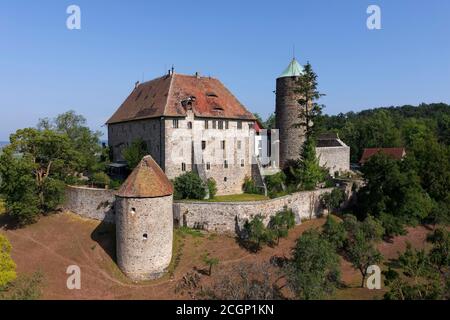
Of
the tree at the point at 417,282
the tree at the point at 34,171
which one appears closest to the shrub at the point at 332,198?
the tree at the point at 417,282

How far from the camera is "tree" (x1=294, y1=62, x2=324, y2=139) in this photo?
41.7 m

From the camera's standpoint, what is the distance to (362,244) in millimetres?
29594

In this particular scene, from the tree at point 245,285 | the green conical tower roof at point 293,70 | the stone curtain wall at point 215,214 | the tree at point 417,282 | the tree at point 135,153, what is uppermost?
the green conical tower roof at point 293,70

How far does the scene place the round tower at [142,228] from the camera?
28.6 meters

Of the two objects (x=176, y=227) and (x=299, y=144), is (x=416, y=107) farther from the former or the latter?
(x=176, y=227)

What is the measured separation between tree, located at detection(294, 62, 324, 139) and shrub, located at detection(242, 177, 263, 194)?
7.88 meters

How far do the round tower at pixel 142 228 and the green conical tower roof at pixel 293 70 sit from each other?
22.4m

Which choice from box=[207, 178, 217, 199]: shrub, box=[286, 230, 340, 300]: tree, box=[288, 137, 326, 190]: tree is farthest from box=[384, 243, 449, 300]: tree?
box=[207, 178, 217, 199]: shrub

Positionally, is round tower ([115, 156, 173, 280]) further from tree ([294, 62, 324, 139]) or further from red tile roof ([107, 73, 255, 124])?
tree ([294, 62, 324, 139])

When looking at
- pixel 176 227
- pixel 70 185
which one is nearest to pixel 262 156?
pixel 176 227

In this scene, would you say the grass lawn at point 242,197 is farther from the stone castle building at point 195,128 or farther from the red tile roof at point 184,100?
the red tile roof at point 184,100

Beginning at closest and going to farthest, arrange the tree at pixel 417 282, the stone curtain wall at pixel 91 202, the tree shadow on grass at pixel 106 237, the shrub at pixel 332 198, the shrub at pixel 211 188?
1. the tree at pixel 417 282
2. the tree shadow on grass at pixel 106 237
3. the stone curtain wall at pixel 91 202
4. the shrub at pixel 211 188
5. the shrub at pixel 332 198

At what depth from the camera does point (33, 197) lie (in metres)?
35.3
